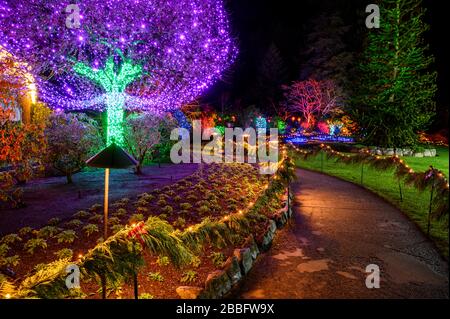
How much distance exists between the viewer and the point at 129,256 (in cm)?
405

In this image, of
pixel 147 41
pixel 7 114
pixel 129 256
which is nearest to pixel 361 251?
pixel 129 256

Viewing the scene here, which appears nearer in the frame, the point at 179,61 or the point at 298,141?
the point at 179,61

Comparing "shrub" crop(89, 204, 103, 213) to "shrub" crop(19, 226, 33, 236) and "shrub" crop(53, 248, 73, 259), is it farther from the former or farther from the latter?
"shrub" crop(53, 248, 73, 259)

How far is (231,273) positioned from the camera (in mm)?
5086

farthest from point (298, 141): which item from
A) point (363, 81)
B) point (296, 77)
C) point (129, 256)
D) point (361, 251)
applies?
point (129, 256)

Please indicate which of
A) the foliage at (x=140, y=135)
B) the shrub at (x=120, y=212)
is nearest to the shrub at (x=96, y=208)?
the shrub at (x=120, y=212)

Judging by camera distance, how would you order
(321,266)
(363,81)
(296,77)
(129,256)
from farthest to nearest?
(296,77) → (363,81) → (321,266) → (129,256)

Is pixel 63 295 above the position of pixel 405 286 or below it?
above

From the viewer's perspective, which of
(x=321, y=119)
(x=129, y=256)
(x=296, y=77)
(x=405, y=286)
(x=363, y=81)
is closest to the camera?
(x=129, y=256)

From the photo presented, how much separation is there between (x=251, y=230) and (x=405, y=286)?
2691mm

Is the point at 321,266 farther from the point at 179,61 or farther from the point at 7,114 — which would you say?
the point at 179,61

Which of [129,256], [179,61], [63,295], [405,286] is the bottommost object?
[405,286]

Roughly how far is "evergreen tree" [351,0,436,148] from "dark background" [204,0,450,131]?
12.3 metres

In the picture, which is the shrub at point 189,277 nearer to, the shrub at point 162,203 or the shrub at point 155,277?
the shrub at point 155,277
